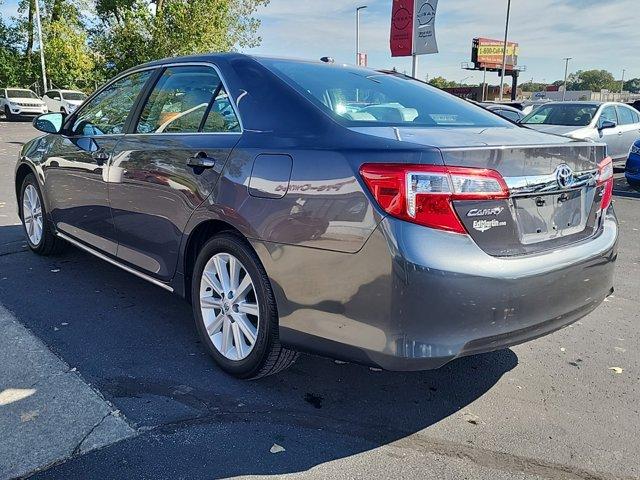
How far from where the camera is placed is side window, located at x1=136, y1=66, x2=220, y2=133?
3.25 m

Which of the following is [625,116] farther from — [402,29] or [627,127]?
[402,29]

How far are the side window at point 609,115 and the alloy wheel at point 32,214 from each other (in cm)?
1005

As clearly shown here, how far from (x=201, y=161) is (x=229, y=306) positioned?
30.7 inches

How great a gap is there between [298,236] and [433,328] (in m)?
0.70

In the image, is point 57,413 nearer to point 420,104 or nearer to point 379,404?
point 379,404

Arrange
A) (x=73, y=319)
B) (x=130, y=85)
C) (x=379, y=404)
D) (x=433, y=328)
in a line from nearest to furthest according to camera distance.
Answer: (x=433, y=328) → (x=379, y=404) → (x=73, y=319) → (x=130, y=85)

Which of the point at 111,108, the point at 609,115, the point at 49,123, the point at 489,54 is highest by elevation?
the point at 489,54

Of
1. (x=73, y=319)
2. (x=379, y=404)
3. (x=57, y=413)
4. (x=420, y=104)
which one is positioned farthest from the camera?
(x=73, y=319)

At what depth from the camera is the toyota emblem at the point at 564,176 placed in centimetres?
250

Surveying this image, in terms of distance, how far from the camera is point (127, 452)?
2.37 m

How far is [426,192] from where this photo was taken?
7.11 ft

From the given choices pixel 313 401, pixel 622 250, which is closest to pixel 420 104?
pixel 313 401

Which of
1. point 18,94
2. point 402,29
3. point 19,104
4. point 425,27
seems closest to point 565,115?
point 425,27

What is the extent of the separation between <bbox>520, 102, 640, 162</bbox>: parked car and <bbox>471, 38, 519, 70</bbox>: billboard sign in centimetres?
6381
